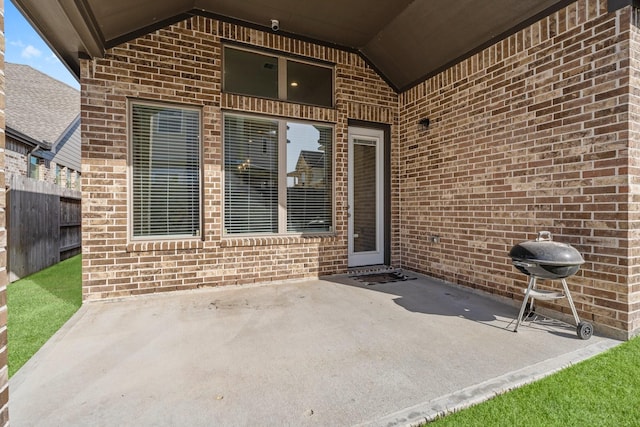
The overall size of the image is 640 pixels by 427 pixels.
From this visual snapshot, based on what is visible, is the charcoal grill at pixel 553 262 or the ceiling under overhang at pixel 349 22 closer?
the charcoal grill at pixel 553 262

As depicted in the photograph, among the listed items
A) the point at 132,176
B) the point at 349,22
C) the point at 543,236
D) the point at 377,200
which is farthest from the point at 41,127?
the point at 543,236

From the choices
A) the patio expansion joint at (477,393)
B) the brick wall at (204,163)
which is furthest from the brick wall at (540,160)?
the brick wall at (204,163)

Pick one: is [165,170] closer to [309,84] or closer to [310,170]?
[310,170]

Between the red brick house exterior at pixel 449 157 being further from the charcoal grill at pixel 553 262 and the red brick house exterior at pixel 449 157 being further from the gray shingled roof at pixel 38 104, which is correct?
the gray shingled roof at pixel 38 104

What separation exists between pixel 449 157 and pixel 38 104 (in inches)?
662

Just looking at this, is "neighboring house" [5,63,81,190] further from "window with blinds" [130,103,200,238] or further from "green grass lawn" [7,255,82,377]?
"window with blinds" [130,103,200,238]

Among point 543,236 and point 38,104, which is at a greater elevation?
point 38,104

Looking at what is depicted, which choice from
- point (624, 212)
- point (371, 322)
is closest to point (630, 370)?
point (624, 212)

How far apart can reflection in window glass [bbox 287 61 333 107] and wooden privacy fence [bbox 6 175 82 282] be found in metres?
5.03

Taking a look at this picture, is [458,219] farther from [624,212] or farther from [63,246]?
[63,246]

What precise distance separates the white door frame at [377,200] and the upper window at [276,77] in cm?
82

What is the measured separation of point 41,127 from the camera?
11758 millimetres

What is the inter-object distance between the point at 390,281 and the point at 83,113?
15.6 feet

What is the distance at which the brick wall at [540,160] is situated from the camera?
9.25 ft
